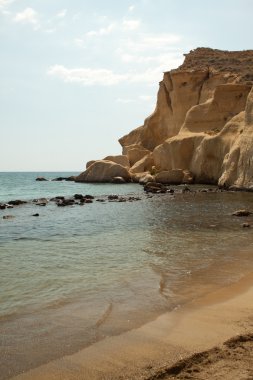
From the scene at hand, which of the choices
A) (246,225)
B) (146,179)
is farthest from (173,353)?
(146,179)

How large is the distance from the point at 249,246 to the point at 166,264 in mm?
4146

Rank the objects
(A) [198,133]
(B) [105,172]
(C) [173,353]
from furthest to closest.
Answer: (B) [105,172]
(A) [198,133]
(C) [173,353]

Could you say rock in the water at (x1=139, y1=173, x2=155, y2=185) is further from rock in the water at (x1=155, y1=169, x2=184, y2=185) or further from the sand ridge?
the sand ridge

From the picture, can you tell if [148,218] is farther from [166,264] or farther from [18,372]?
[18,372]

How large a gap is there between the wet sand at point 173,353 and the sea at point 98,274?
15.1 inches

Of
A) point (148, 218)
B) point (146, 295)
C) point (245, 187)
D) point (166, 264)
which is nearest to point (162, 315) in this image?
point (146, 295)

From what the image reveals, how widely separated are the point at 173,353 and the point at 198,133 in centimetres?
5364

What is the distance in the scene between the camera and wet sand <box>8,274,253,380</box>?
220 inches

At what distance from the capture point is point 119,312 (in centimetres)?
841

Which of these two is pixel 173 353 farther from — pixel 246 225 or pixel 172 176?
pixel 172 176

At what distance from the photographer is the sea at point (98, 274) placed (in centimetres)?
737

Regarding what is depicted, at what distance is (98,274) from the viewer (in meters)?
11.5

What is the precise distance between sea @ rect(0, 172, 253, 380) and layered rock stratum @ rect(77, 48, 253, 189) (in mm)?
20989

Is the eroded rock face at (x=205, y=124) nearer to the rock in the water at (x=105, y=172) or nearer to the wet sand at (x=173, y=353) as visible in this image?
the rock in the water at (x=105, y=172)
